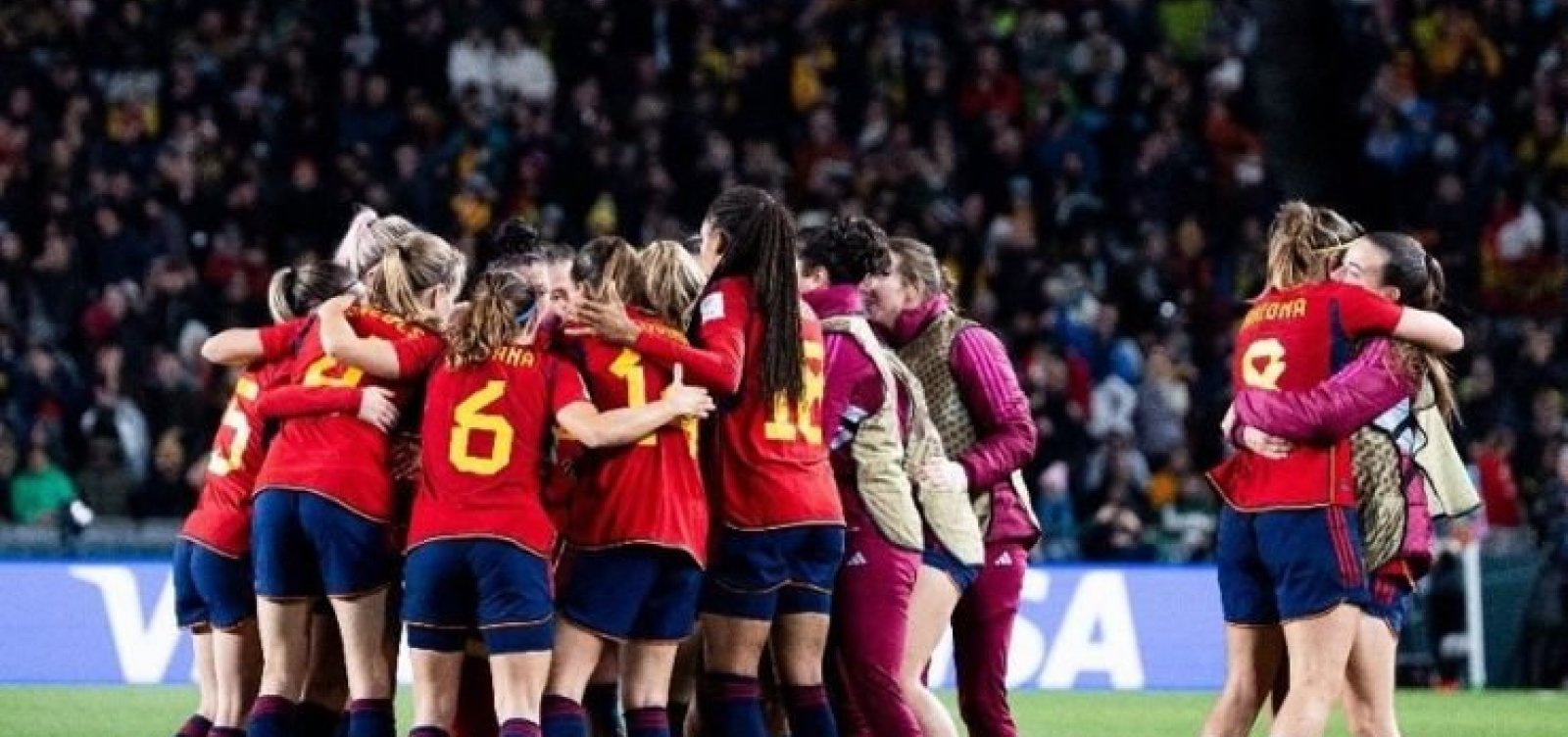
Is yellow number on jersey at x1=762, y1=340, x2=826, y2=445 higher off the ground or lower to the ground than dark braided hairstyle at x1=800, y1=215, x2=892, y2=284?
lower

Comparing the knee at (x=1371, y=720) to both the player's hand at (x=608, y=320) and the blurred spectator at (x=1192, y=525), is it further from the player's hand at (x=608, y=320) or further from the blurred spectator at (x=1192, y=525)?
the blurred spectator at (x=1192, y=525)

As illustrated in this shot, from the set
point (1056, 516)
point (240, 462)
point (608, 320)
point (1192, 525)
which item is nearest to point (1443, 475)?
point (608, 320)

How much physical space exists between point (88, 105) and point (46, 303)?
79.8 inches

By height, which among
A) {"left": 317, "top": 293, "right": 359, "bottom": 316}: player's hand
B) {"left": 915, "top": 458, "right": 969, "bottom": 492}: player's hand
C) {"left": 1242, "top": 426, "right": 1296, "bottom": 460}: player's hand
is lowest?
{"left": 915, "top": 458, "right": 969, "bottom": 492}: player's hand

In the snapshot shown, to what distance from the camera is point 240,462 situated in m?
10.7

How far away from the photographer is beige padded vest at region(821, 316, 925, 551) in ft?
34.2

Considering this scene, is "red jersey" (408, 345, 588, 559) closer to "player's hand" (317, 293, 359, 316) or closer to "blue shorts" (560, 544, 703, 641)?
"blue shorts" (560, 544, 703, 641)

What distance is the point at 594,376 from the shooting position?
9.84 m

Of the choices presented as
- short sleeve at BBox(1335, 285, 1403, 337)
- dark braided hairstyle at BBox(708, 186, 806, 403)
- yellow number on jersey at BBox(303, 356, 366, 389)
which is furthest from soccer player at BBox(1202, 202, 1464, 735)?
yellow number on jersey at BBox(303, 356, 366, 389)

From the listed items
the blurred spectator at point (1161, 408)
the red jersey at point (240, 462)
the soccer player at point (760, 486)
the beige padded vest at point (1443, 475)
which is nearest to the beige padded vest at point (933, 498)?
the soccer player at point (760, 486)

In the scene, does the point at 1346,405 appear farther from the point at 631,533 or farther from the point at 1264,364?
the point at 631,533

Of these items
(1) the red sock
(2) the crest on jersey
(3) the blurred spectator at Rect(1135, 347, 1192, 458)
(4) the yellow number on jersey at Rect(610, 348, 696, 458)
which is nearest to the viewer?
(1) the red sock

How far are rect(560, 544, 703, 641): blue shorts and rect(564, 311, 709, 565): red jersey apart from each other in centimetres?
5

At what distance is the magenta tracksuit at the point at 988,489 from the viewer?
10.9m
